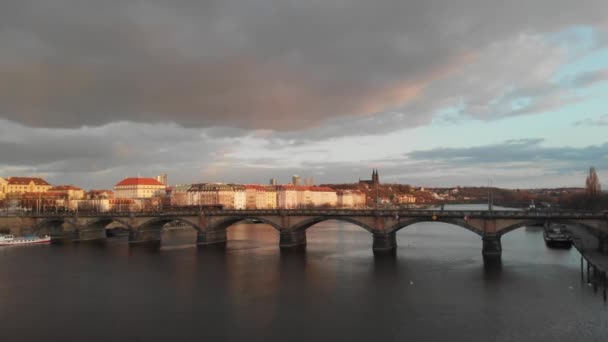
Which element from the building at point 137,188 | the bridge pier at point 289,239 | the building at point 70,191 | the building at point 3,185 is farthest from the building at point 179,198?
the bridge pier at point 289,239

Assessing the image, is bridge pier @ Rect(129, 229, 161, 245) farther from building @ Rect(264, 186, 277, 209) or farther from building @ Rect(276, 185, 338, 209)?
building @ Rect(264, 186, 277, 209)

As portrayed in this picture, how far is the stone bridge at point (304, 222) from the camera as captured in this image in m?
46.6

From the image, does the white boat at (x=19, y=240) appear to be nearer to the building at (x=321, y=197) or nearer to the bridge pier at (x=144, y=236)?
the bridge pier at (x=144, y=236)

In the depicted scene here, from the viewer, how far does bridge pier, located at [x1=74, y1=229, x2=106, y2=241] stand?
80250mm

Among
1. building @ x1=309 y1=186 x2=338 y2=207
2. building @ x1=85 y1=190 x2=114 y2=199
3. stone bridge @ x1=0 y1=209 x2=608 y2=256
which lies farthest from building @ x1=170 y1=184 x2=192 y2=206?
stone bridge @ x1=0 y1=209 x2=608 y2=256

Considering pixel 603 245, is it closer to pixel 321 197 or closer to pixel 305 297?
pixel 305 297

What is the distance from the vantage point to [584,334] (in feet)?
79.4

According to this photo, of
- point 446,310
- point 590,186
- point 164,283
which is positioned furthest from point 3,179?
point 590,186

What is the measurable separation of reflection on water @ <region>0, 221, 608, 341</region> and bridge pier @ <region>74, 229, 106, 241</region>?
2444 cm

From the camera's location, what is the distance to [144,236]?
74.8m

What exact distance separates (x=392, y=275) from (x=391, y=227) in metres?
14.8

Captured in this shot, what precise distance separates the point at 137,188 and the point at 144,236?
291 ft

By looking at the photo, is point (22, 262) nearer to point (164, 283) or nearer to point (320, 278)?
point (164, 283)

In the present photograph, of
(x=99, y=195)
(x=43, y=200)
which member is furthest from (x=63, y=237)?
(x=99, y=195)
